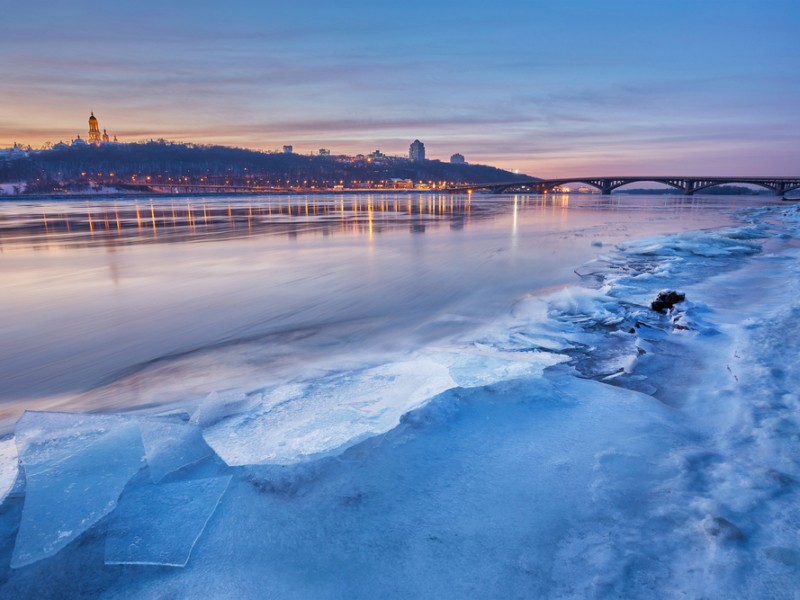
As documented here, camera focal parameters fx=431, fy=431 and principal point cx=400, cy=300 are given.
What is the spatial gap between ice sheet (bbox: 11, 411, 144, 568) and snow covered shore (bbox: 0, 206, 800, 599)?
0.01m

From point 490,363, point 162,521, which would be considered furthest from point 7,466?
point 490,363

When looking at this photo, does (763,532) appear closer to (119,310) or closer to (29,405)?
(29,405)

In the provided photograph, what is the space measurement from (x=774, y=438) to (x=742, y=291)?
6463mm

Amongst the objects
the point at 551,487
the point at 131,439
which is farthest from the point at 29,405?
the point at 551,487

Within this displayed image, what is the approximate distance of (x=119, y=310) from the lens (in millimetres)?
7434

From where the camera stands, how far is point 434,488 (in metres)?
2.71

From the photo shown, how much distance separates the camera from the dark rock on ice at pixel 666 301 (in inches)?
256

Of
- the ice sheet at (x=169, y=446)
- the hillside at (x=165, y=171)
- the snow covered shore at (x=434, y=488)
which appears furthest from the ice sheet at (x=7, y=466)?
the hillside at (x=165, y=171)

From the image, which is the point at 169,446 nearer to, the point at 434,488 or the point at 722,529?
the point at 434,488

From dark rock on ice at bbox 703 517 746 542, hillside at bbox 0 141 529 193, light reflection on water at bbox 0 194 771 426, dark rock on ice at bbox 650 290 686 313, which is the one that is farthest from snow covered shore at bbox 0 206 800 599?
hillside at bbox 0 141 529 193

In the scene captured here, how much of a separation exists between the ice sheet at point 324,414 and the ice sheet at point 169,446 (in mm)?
92

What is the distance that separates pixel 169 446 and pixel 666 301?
6.77 metres

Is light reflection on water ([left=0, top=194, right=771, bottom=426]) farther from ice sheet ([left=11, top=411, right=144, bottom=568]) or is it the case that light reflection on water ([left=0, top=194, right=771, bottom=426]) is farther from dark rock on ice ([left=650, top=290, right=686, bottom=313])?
dark rock on ice ([left=650, top=290, right=686, bottom=313])

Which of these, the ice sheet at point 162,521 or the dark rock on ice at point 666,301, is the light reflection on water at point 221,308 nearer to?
the ice sheet at point 162,521
